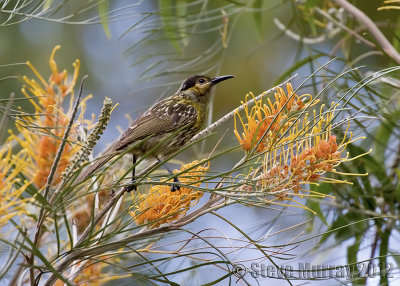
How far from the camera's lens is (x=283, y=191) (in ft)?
5.05

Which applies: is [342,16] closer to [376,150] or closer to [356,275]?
[376,150]

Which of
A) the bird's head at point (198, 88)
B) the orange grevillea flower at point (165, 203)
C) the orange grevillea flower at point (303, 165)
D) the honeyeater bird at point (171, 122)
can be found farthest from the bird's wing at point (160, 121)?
the orange grevillea flower at point (303, 165)

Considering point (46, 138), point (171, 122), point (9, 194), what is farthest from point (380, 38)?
point (9, 194)

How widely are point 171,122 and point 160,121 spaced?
0.07 meters

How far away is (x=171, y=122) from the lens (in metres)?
3.18

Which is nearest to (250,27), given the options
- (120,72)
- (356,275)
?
(120,72)

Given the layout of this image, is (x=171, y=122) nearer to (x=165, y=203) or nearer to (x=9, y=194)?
(x=165, y=203)

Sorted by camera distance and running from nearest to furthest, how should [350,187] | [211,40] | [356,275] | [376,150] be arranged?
[356,275] < [350,187] < [376,150] < [211,40]

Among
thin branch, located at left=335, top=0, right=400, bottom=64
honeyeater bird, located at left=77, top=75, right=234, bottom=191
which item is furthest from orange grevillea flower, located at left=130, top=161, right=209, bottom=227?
thin branch, located at left=335, top=0, right=400, bottom=64

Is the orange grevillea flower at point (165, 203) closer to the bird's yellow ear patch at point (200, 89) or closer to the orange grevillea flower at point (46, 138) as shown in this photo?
the orange grevillea flower at point (46, 138)

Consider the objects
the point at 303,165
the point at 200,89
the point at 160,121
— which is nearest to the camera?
the point at 303,165

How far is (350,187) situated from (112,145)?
40.7 inches

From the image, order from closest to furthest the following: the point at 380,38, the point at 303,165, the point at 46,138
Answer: the point at 303,165, the point at 46,138, the point at 380,38

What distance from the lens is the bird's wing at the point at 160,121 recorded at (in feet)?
9.30
